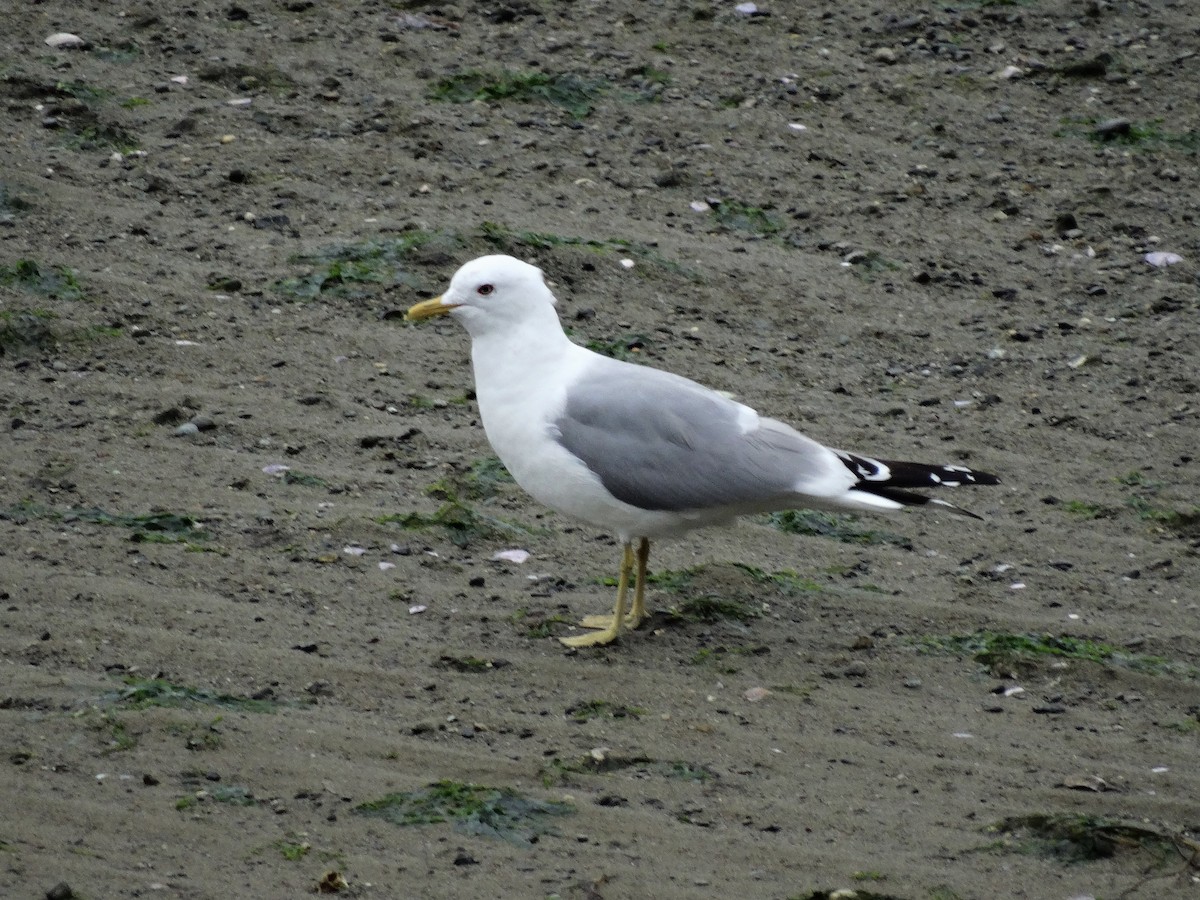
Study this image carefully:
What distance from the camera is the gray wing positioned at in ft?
15.4

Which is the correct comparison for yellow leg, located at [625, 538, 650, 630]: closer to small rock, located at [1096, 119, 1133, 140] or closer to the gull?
the gull

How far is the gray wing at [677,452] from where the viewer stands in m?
4.69


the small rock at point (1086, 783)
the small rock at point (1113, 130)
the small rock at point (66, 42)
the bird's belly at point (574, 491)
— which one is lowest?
the small rock at point (1086, 783)

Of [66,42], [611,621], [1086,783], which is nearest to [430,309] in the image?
[611,621]

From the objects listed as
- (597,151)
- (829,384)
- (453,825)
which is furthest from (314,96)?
(453,825)

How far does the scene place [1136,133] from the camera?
8.77 meters

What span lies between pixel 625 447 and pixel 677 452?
0.51 ft

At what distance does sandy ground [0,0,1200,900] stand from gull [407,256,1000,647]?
0.37 m

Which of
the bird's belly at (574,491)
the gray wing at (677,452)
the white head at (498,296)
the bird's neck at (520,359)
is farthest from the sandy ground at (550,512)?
the white head at (498,296)

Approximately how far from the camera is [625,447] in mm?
4707

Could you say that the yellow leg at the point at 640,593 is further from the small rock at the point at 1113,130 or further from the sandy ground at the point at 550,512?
the small rock at the point at 1113,130

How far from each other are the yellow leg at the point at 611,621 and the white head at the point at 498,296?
30.7 inches

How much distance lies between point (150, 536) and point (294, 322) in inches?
72.9

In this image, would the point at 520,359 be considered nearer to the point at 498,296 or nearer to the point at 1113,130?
the point at 498,296
